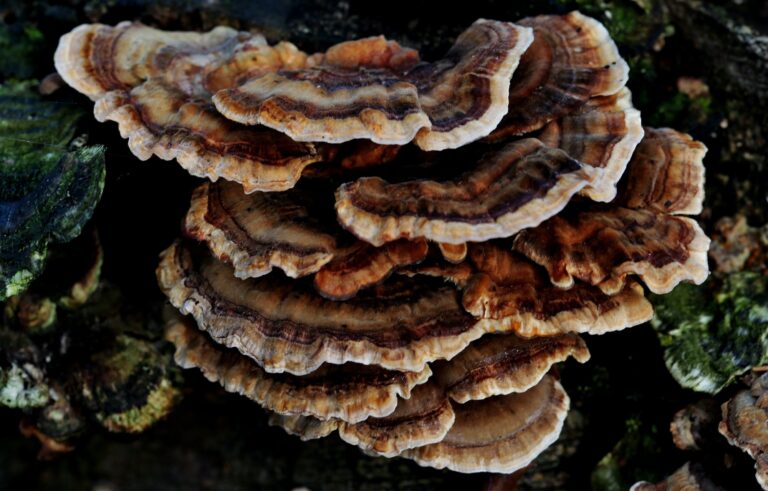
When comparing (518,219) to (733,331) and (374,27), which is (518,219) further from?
(374,27)

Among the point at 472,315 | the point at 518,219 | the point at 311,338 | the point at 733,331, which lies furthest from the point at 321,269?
the point at 733,331

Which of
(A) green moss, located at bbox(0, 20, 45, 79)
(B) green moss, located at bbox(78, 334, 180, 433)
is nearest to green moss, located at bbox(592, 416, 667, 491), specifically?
(B) green moss, located at bbox(78, 334, 180, 433)

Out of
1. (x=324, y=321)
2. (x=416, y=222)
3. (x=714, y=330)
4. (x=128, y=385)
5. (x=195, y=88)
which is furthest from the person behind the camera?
(x=128, y=385)

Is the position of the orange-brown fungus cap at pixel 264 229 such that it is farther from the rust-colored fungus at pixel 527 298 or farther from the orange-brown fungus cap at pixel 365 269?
the rust-colored fungus at pixel 527 298

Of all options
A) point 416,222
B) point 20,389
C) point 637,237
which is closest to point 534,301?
point 637,237

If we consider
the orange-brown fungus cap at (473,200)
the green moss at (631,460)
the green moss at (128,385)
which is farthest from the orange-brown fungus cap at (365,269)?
the green moss at (631,460)

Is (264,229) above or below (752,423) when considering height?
above

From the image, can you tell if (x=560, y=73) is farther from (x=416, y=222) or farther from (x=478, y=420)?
(x=478, y=420)
